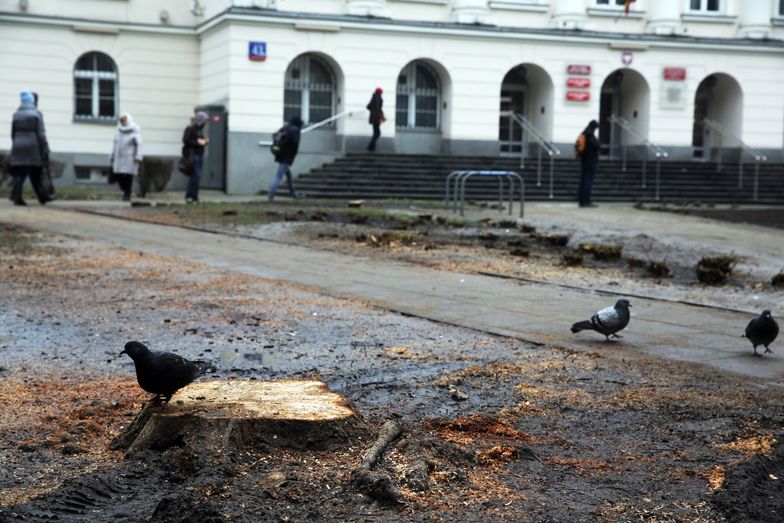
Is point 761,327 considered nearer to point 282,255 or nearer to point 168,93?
point 282,255

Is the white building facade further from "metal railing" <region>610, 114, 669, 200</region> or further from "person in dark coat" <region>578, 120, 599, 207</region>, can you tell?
"person in dark coat" <region>578, 120, 599, 207</region>

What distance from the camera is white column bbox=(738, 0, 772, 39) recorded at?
41.1 m

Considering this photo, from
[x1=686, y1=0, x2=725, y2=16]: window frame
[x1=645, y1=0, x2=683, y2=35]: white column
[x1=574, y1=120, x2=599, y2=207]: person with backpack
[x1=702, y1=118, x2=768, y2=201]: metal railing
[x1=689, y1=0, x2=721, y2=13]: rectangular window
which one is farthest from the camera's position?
[x1=689, y1=0, x2=721, y2=13]: rectangular window

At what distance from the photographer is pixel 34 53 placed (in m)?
36.5

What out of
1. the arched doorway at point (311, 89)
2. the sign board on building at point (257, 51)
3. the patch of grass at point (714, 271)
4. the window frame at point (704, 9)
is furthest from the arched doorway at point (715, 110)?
the patch of grass at point (714, 271)

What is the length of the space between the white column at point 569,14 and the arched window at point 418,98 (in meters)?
4.36

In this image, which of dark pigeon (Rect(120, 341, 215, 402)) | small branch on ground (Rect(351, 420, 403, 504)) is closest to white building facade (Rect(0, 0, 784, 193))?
dark pigeon (Rect(120, 341, 215, 402))

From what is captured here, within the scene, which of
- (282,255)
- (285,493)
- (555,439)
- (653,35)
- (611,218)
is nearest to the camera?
(285,493)

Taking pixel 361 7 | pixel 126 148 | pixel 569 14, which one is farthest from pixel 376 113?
pixel 126 148

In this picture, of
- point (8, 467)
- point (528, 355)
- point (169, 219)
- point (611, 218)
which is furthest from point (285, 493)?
point (611, 218)

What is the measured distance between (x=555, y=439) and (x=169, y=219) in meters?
14.9

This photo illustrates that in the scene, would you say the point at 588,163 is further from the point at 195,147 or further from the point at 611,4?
the point at 611,4

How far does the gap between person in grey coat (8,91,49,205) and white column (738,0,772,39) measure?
2657 centimetres

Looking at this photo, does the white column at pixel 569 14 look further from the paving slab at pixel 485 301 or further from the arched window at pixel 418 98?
the paving slab at pixel 485 301
